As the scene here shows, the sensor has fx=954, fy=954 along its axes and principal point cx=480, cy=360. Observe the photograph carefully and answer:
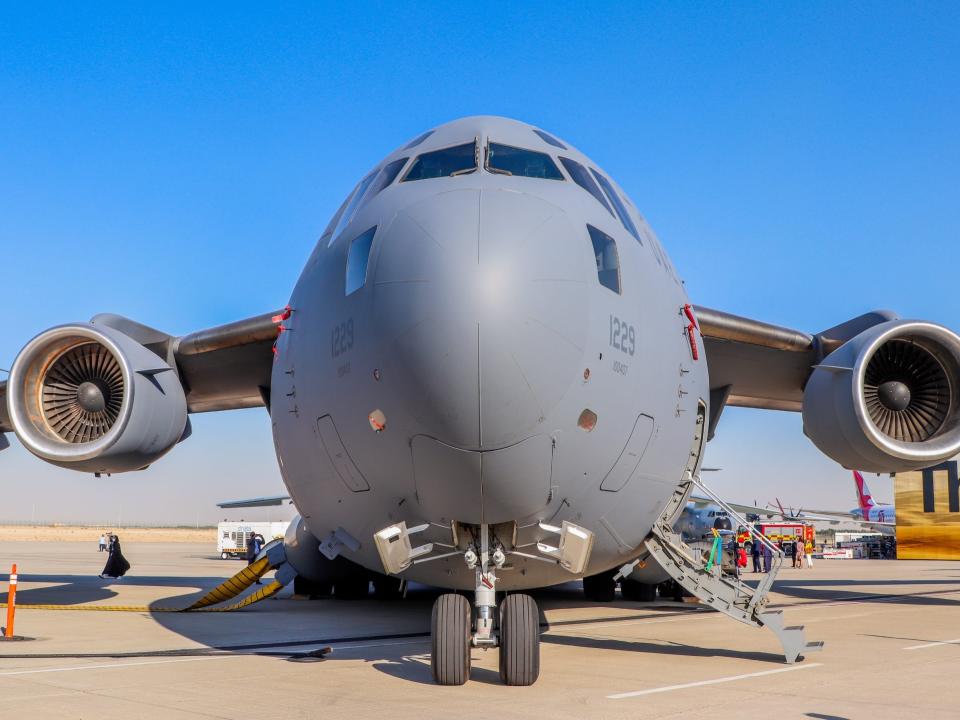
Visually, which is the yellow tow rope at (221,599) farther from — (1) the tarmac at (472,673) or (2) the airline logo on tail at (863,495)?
(2) the airline logo on tail at (863,495)

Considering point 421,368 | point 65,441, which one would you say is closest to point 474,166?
point 421,368

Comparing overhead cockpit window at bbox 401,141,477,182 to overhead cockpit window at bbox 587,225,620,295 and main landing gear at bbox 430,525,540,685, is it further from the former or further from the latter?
main landing gear at bbox 430,525,540,685

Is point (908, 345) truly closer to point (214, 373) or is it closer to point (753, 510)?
point (214, 373)

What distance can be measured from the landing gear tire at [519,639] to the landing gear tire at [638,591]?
8.24 m

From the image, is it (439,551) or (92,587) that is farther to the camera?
(92,587)

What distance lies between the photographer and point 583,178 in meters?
7.56

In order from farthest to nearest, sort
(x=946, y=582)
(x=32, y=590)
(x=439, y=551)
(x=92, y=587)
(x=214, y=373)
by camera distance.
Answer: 1. (x=946, y=582)
2. (x=92, y=587)
3. (x=32, y=590)
4. (x=214, y=373)
5. (x=439, y=551)

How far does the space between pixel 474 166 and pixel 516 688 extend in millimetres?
3669

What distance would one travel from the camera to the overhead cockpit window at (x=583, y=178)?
24.3 feet

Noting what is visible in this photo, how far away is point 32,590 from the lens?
17.2 meters

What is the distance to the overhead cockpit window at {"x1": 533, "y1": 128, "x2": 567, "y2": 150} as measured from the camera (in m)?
7.89

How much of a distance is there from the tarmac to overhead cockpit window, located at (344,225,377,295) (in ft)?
8.68

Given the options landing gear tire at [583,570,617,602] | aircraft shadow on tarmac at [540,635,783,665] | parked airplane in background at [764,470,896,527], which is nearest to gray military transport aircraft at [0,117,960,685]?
aircraft shadow on tarmac at [540,635,783,665]

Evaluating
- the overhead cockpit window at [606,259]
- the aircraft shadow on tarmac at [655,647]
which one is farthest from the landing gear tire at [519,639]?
the aircraft shadow on tarmac at [655,647]
